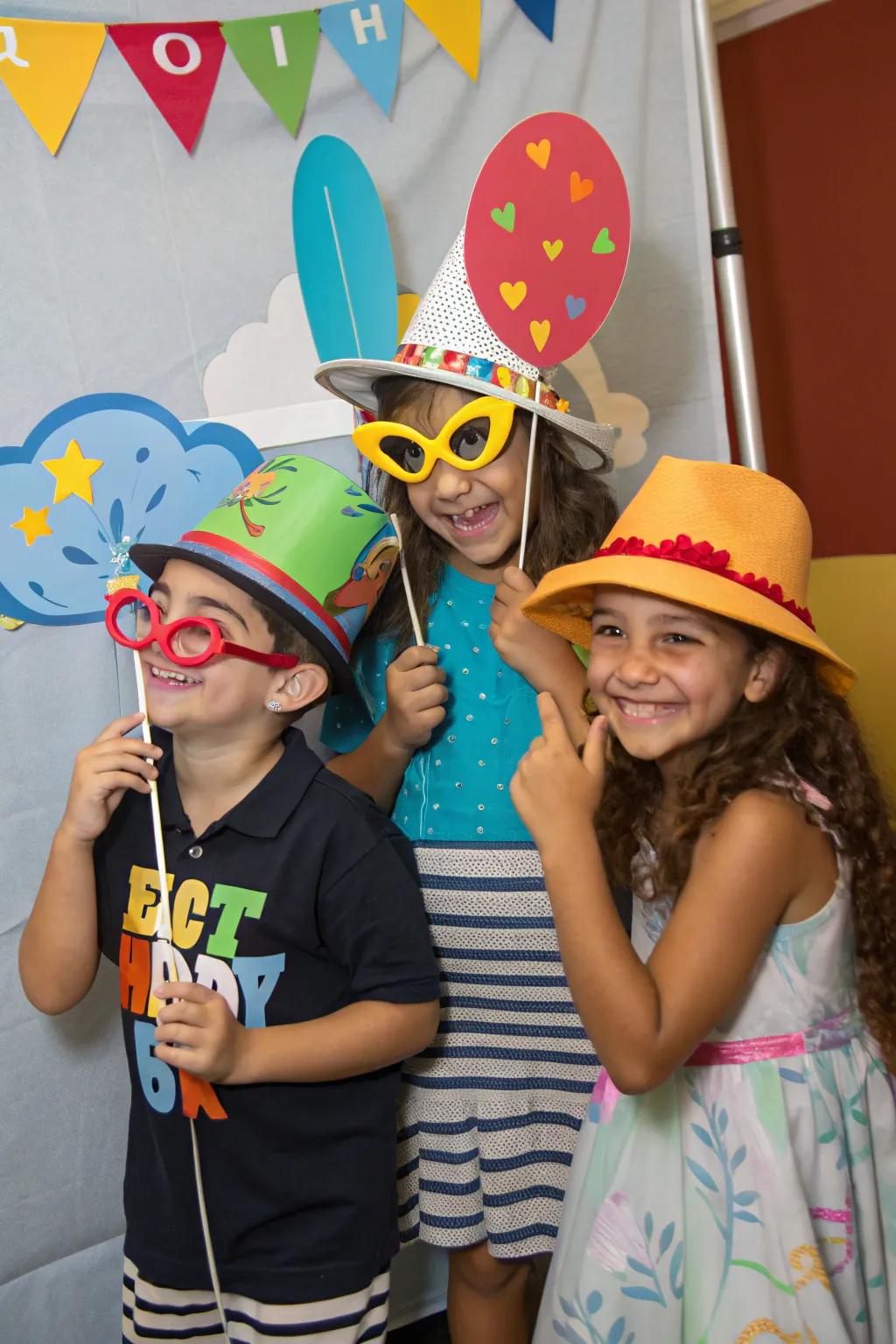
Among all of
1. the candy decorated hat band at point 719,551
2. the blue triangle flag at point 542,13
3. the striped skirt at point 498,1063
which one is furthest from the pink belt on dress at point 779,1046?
the blue triangle flag at point 542,13

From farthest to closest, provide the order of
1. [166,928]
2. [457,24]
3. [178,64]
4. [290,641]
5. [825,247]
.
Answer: [825,247], [457,24], [178,64], [290,641], [166,928]

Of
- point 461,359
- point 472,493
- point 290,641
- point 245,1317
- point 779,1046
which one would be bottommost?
point 245,1317

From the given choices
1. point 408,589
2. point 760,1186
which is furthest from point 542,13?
point 760,1186

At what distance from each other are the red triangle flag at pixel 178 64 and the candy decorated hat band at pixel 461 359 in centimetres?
43

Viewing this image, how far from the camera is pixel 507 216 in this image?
4.25 ft

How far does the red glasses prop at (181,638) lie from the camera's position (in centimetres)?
121

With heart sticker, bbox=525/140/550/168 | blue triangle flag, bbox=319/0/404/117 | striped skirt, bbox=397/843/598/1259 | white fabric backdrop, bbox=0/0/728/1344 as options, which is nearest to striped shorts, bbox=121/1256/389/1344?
striped skirt, bbox=397/843/598/1259

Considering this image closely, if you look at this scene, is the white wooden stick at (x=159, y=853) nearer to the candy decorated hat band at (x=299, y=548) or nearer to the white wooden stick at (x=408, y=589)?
the candy decorated hat band at (x=299, y=548)

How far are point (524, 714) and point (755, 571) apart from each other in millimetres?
368

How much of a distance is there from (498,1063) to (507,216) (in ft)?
3.09

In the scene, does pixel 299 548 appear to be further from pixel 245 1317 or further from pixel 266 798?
pixel 245 1317

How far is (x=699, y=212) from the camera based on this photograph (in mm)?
1825

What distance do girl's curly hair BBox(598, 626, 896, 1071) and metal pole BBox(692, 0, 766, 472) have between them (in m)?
0.66

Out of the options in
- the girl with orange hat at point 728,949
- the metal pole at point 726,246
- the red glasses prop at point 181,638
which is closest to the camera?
the girl with orange hat at point 728,949
